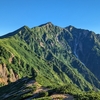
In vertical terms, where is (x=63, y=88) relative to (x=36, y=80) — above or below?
below

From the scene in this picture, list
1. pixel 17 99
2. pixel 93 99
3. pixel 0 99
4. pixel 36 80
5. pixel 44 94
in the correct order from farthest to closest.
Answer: pixel 36 80
pixel 0 99
pixel 17 99
pixel 44 94
pixel 93 99

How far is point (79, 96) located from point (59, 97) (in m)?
5.53

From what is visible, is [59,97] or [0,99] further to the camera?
[0,99]

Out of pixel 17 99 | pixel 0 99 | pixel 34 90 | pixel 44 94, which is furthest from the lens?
pixel 0 99

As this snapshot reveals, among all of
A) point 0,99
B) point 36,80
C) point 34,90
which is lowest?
point 34,90

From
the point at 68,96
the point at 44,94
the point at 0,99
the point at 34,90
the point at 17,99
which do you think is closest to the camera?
the point at 68,96

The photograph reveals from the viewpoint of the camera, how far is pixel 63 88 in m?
70.9

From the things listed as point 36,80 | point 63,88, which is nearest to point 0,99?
point 36,80

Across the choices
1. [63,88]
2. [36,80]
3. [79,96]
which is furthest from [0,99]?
[79,96]

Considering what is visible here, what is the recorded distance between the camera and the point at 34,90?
269ft

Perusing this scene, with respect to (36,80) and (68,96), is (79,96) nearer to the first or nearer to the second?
(68,96)

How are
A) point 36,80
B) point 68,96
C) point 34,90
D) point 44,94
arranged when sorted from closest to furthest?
point 68,96
point 44,94
point 34,90
point 36,80

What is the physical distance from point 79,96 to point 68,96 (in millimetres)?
4974

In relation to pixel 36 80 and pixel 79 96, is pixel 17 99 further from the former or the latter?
pixel 36 80
